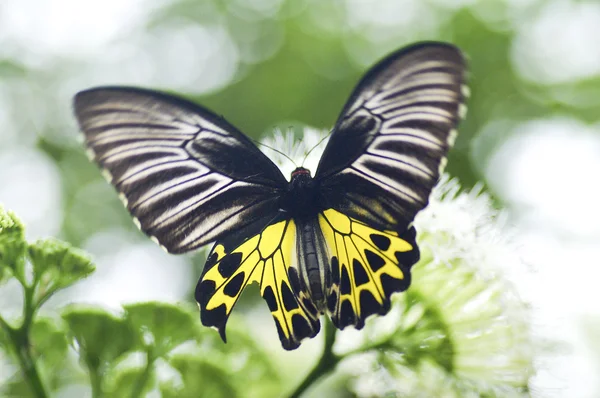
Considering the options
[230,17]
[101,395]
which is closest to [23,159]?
[230,17]

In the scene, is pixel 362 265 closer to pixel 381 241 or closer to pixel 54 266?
pixel 381 241

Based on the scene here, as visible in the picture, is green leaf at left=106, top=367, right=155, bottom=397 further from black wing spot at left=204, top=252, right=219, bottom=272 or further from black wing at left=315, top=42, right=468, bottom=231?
black wing at left=315, top=42, right=468, bottom=231

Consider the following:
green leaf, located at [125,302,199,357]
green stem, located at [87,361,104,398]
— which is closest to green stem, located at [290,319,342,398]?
green leaf, located at [125,302,199,357]

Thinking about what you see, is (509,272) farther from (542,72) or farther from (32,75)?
(32,75)

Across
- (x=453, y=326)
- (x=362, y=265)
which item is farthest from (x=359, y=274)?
(x=453, y=326)

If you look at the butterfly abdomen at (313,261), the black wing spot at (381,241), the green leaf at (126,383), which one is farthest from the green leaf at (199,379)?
the black wing spot at (381,241)
